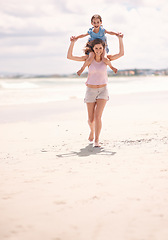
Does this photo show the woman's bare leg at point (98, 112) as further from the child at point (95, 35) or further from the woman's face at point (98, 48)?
the woman's face at point (98, 48)

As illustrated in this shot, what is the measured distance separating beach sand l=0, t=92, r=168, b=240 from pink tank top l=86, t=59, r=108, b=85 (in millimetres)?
1282

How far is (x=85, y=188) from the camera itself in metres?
3.86

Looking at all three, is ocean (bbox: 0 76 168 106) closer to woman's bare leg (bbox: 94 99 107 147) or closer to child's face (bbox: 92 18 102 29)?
woman's bare leg (bbox: 94 99 107 147)

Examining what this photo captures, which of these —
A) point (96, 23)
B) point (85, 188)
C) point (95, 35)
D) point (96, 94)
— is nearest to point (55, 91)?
point (96, 94)

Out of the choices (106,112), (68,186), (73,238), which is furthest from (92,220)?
(106,112)

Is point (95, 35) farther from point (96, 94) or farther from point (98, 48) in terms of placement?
point (96, 94)

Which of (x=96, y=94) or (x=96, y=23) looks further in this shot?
(x=96, y=94)

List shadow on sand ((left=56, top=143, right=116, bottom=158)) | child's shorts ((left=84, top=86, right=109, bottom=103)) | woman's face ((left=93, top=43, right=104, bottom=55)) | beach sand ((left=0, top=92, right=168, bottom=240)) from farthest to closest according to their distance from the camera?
child's shorts ((left=84, top=86, right=109, bottom=103)) < woman's face ((left=93, top=43, right=104, bottom=55)) < shadow on sand ((left=56, top=143, right=116, bottom=158)) < beach sand ((left=0, top=92, right=168, bottom=240))

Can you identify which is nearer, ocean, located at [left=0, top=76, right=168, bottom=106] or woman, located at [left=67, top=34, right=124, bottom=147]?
woman, located at [left=67, top=34, right=124, bottom=147]

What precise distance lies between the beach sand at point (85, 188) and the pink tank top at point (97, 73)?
1.28 m

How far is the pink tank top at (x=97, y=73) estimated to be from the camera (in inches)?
235

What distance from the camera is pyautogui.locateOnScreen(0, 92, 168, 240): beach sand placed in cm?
290

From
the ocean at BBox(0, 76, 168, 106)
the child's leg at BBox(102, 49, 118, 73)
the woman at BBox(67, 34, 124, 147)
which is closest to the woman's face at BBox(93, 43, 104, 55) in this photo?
the woman at BBox(67, 34, 124, 147)

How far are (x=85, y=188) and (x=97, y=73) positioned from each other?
2755mm
